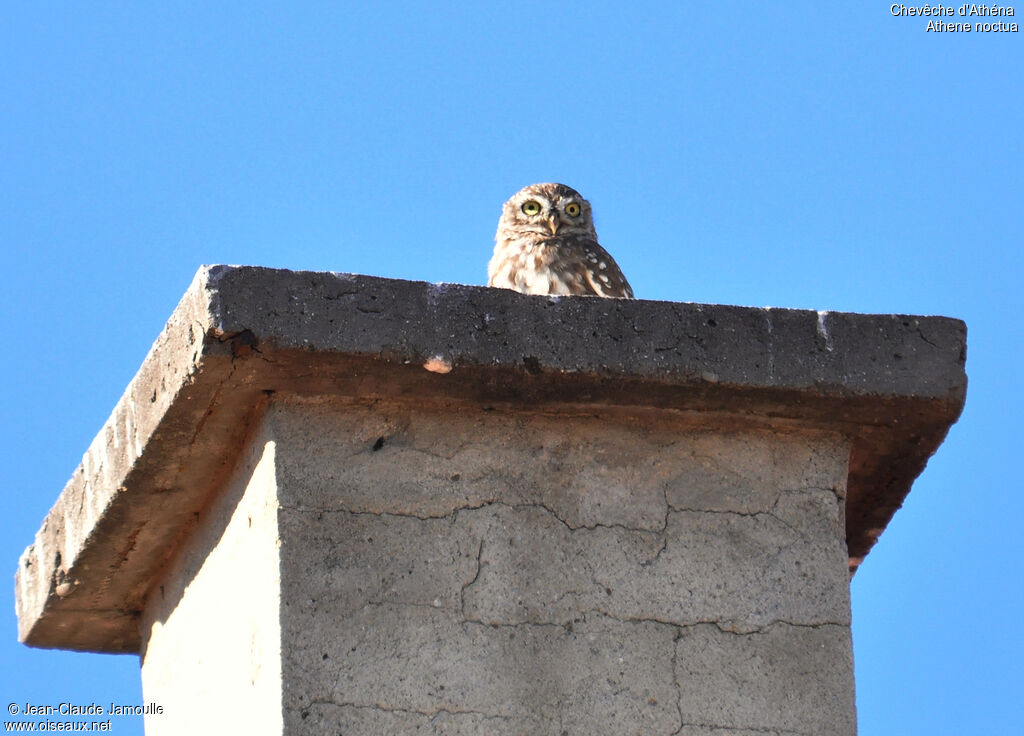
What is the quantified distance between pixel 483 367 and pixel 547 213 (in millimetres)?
5182

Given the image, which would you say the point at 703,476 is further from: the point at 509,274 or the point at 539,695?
the point at 509,274

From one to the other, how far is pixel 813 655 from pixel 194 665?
1.82 meters

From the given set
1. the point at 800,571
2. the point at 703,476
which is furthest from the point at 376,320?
the point at 800,571

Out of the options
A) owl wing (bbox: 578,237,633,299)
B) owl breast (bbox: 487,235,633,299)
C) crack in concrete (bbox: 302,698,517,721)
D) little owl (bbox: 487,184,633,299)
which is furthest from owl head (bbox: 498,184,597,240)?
crack in concrete (bbox: 302,698,517,721)

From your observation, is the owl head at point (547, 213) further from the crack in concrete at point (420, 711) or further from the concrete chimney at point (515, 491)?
the crack in concrete at point (420, 711)

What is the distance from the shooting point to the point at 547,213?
9.26 metres

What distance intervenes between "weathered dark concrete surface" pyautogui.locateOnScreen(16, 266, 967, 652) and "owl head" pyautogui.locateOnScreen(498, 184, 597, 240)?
4.57m

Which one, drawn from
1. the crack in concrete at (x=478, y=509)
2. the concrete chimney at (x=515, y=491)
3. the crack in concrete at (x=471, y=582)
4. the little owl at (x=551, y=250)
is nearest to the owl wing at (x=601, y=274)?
the little owl at (x=551, y=250)

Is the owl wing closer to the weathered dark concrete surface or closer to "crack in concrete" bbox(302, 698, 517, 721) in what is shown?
the weathered dark concrete surface

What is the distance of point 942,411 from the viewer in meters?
4.50

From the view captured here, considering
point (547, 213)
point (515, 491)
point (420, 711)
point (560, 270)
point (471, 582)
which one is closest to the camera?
point (420, 711)

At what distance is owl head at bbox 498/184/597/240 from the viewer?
9.20 m

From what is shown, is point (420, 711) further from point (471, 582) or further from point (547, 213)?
point (547, 213)

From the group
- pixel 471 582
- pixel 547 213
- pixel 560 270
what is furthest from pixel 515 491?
pixel 547 213
